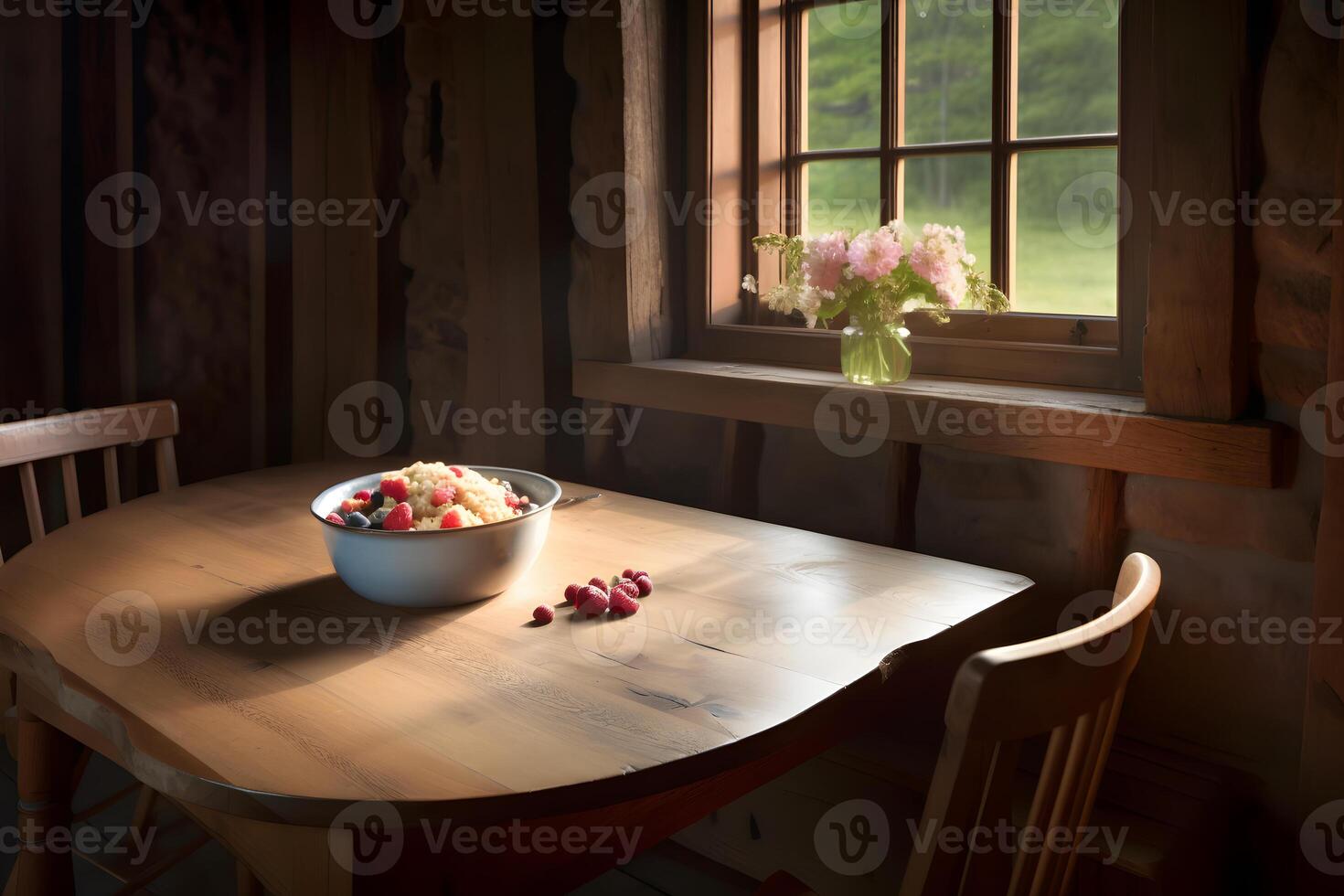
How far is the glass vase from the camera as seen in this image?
2.13m

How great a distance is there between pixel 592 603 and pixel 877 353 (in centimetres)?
88

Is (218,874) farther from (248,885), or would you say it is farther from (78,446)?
(78,446)

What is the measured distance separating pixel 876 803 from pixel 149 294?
2.38 m

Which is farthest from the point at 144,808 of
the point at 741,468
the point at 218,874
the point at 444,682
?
the point at 741,468

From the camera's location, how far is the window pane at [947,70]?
7.27 feet

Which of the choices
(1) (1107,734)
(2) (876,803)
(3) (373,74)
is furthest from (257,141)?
(1) (1107,734)

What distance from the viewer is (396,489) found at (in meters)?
1.63

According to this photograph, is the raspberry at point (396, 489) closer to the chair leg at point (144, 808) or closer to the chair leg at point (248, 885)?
the chair leg at point (248, 885)

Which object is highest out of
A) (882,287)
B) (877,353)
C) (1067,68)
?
(1067,68)

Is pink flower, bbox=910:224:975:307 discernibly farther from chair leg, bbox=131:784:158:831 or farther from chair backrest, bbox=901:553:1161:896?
chair leg, bbox=131:784:158:831

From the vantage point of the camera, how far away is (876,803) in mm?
1797

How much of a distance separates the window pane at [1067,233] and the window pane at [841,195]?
35 centimetres

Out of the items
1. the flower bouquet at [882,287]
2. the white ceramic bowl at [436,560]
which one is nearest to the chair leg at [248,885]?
the white ceramic bowl at [436,560]

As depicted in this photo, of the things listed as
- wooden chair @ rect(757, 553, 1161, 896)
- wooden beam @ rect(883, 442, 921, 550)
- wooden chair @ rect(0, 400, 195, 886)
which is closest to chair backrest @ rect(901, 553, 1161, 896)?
wooden chair @ rect(757, 553, 1161, 896)
